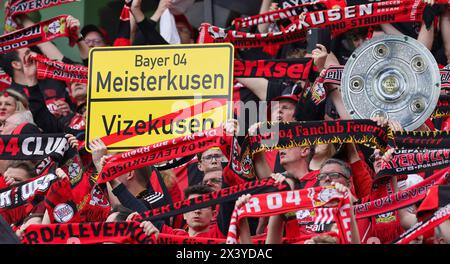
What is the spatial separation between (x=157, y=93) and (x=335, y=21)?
1707mm

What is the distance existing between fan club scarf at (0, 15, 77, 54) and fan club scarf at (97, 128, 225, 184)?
2.27m

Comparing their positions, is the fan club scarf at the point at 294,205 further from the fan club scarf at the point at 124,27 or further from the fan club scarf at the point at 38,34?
the fan club scarf at the point at 124,27

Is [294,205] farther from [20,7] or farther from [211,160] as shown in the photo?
[20,7]

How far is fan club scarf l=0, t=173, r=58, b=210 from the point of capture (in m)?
9.86

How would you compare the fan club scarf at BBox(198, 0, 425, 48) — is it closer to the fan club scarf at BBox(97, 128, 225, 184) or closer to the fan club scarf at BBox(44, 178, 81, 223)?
the fan club scarf at BBox(97, 128, 225, 184)

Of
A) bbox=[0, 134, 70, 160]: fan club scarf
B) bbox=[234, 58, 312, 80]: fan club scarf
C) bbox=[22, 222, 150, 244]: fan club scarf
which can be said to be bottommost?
bbox=[22, 222, 150, 244]: fan club scarf

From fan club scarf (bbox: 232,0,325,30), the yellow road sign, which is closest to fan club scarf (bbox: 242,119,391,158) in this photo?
the yellow road sign

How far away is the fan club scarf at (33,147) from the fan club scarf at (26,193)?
0.54m

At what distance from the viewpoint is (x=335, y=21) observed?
10.7 m

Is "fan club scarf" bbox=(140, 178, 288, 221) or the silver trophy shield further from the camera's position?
the silver trophy shield

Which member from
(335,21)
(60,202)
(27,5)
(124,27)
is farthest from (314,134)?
(27,5)

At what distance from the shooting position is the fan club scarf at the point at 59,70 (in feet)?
38.0
